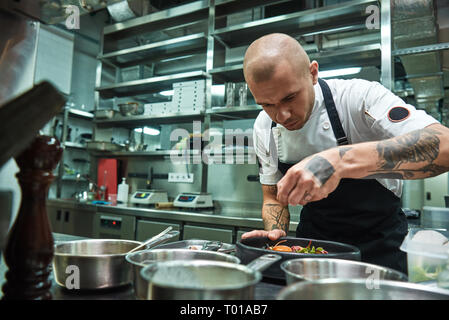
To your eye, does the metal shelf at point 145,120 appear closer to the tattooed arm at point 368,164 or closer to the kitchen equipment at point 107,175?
the kitchen equipment at point 107,175

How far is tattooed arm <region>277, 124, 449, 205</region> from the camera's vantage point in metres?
0.98

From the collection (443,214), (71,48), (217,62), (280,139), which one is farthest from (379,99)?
(71,48)

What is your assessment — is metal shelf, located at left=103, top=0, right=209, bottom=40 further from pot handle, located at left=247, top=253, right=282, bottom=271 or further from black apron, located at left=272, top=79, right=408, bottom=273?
pot handle, located at left=247, top=253, right=282, bottom=271

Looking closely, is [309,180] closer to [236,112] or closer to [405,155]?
[405,155]

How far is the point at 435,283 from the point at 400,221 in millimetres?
836

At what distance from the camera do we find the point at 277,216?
1.68m

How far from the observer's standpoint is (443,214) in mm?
2461

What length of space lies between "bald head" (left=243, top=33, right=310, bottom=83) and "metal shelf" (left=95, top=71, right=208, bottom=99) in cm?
226

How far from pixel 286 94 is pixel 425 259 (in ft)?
2.58

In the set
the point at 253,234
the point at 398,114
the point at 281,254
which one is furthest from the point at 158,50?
the point at 281,254

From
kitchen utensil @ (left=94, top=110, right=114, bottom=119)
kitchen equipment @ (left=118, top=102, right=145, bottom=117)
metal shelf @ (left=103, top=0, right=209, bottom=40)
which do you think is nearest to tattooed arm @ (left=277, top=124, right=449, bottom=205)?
metal shelf @ (left=103, top=0, right=209, bottom=40)

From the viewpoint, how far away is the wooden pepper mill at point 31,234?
568mm

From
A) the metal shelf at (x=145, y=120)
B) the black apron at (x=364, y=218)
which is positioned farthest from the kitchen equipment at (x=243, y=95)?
the black apron at (x=364, y=218)

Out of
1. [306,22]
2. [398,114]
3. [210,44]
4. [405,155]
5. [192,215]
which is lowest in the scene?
[192,215]
